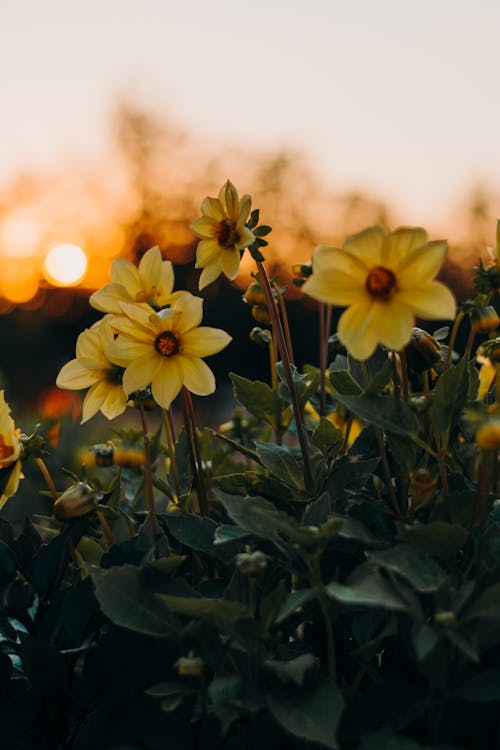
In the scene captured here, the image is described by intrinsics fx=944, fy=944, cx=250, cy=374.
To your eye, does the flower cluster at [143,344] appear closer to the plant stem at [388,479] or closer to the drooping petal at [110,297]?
the drooping petal at [110,297]

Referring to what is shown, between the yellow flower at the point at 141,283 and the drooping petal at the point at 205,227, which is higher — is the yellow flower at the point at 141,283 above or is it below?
below

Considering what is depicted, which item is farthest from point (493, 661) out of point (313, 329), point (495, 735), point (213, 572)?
point (313, 329)

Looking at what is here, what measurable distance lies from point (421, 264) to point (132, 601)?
1.24 ft

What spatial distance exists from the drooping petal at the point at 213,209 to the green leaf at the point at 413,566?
456 millimetres

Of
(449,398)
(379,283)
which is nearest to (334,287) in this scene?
(379,283)

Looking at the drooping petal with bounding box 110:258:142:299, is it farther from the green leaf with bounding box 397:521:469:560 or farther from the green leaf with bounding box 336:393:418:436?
the green leaf with bounding box 397:521:469:560

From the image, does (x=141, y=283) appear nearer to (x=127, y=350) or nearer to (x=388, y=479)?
(x=127, y=350)

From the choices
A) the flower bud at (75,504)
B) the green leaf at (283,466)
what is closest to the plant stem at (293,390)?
the green leaf at (283,466)

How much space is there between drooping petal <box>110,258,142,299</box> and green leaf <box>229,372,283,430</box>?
0.47 ft

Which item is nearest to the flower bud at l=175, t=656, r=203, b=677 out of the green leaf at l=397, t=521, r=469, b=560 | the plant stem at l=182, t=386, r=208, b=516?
the green leaf at l=397, t=521, r=469, b=560

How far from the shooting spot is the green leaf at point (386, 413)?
0.81 m

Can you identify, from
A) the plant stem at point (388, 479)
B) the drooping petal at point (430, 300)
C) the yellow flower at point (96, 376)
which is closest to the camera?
the drooping petal at point (430, 300)

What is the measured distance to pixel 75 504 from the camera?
949 millimetres

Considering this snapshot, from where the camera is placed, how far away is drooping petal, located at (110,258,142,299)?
1.04 metres
